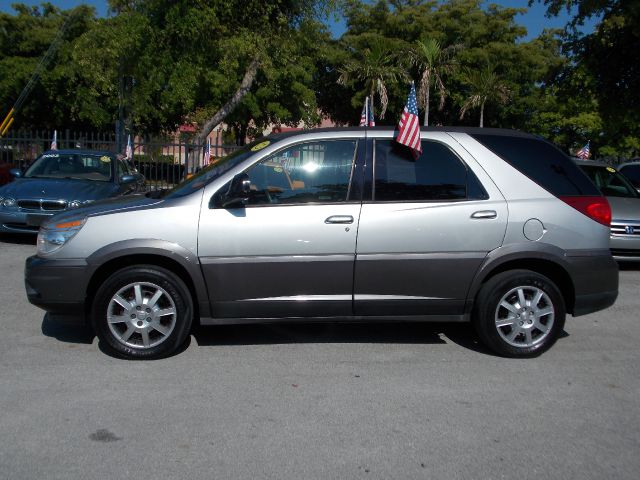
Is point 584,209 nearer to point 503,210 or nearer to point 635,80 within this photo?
point 503,210

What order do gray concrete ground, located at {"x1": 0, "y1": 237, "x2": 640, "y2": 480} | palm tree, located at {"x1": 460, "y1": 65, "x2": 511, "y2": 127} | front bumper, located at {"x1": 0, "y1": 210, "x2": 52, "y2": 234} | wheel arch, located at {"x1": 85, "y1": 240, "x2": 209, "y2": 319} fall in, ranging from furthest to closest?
palm tree, located at {"x1": 460, "y1": 65, "x2": 511, "y2": 127} < front bumper, located at {"x1": 0, "y1": 210, "x2": 52, "y2": 234} < wheel arch, located at {"x1": 85, "y1": 240, "x2": 209, "y2": 319} < gray concrete ground, located at {"x1": 0, "y1": 237, "x2": 640, "y2": 480}

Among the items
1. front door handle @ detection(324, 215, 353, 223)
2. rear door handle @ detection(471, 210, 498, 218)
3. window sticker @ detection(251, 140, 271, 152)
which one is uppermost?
window sticker @ detection(251, 140, 271, 152)

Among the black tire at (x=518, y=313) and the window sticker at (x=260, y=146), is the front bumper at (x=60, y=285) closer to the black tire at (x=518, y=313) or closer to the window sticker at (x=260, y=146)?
the window sticker at (x=260, y=146)

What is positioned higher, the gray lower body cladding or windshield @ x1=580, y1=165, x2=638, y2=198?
windshield @ x1=580, y1=165, x2=638, y2=198

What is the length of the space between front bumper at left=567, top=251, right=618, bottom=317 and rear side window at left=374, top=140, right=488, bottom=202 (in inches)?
38.2

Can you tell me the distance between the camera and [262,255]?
5.31m

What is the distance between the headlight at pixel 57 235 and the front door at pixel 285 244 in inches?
39.9

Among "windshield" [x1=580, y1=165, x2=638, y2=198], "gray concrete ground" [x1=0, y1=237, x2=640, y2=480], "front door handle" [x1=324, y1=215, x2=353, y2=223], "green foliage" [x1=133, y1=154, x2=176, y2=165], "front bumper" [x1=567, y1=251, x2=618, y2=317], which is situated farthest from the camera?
"green foliage" [x1=133, y1=154, x2=176, y2=165]

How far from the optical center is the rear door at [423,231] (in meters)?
5.41

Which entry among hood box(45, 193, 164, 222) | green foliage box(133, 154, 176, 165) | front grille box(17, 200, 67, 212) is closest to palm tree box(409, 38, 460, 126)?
green foliage box(133, 154, 176, 165)

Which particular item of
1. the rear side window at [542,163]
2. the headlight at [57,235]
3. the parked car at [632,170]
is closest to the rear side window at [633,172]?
the parked car at [632,170]

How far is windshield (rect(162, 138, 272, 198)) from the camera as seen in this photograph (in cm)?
552

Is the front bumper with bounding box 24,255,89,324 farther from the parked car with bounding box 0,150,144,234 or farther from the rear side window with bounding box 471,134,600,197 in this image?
the parked car with bounding box 0,150,144,234

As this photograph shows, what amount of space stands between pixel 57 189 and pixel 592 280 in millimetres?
8139
